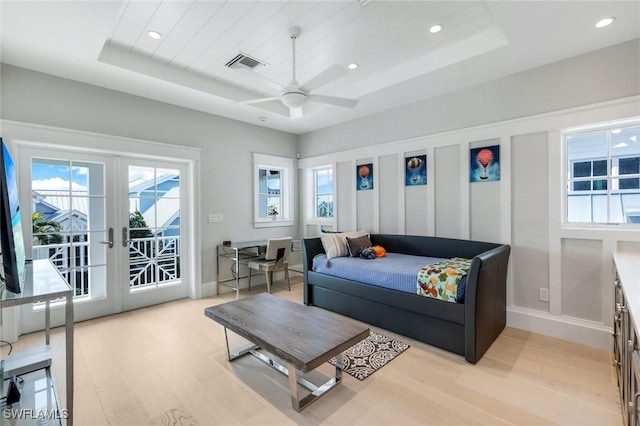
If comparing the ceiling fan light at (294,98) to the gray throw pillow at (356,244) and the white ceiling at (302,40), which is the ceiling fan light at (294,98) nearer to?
the white ceiling at (302,40)

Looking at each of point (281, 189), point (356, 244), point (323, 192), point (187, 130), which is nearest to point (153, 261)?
point (187, 130)

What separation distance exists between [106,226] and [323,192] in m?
3.24

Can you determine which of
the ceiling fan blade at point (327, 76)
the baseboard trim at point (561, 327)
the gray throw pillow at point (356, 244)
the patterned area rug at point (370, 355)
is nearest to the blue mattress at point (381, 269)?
the gray throw pillow at point (356, 244)

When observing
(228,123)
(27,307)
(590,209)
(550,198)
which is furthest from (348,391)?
(228,123)

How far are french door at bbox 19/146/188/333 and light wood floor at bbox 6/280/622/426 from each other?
747 millimetres

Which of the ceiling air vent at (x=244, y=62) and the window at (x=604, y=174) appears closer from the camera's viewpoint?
the window at (x=604, y=174)

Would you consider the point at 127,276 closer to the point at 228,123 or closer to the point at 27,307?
the point at 27,307

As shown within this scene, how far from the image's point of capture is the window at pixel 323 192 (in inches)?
203

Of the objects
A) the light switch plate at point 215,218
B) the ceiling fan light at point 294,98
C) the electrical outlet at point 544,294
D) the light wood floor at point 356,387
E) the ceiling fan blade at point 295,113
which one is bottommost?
the light wood floor at point 356,387

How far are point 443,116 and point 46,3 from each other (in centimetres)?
377

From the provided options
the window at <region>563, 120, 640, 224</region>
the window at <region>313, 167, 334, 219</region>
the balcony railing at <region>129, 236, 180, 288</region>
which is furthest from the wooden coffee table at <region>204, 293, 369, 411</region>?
the window at <region>313, 167, 334, 219</region>

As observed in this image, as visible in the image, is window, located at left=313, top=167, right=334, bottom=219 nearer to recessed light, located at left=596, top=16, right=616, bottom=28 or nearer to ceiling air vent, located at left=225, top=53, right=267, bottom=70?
ceiling air vent, located at left=225, top=53, right=267, bottom=70

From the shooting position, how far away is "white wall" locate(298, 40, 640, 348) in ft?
8.59

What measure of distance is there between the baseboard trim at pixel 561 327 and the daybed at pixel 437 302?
17 centimetres
